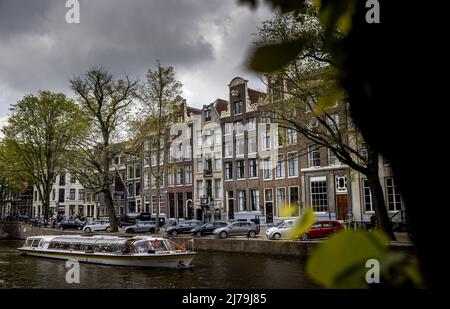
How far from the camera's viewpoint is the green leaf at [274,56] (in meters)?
0.74

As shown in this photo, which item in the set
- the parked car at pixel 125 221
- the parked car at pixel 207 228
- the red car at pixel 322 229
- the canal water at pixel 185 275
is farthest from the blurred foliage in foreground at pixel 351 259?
the parked car at pixel 125 221

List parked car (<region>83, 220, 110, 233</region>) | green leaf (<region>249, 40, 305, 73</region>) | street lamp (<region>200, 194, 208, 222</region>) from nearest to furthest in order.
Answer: green leaf (<region>249, 40, 305, 73</region>), parked car (<region>83, 220, 110, 233</region>), street lamp (<region>200, 194, 208, 222</region>)

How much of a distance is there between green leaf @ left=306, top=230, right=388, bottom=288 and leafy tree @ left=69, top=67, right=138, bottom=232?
35.6m

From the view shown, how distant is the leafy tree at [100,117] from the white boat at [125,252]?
8.90m

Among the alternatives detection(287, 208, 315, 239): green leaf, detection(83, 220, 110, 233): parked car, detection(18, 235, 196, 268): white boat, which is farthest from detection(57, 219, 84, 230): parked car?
detection(287, 208, 315, 239): green leaf

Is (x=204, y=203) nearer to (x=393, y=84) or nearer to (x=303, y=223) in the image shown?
(x=303, y=223)

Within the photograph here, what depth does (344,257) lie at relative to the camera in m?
0.63

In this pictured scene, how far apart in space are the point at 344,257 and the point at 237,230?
102 ft

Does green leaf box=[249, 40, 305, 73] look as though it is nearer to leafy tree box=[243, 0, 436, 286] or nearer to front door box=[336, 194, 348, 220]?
leafy tree box=[243, 0, 436, 286]

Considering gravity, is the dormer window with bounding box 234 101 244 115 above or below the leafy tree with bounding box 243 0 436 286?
above

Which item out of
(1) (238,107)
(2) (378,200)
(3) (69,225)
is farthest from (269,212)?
(3) (69,225)

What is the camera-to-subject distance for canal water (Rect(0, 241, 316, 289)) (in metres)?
16.9

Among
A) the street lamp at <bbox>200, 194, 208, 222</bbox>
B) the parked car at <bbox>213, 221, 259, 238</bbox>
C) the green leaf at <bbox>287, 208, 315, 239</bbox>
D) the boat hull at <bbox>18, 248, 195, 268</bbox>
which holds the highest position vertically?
the street lamp at <bbox>200, 194, 208, 222</bbox>
